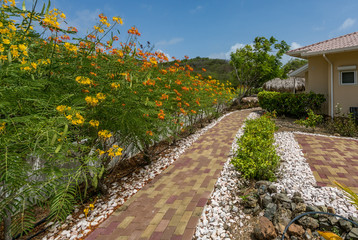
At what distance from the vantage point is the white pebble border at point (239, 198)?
257cm

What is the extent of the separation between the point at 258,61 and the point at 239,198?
15332 mm

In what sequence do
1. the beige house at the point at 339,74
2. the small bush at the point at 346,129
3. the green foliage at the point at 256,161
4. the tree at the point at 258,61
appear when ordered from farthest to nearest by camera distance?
the tree at the point at 258,61 → the beige house at the point at 339,74 → the small bush at the point at 346,129 → the green foliage at the point at 256,161

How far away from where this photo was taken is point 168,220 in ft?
8.80

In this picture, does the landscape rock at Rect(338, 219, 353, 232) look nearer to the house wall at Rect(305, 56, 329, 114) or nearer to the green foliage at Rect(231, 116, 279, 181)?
the green foliage at Rect(231, 116, 279, 181)

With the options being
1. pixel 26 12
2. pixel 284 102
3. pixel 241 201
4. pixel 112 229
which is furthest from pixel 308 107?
pixel 26 12

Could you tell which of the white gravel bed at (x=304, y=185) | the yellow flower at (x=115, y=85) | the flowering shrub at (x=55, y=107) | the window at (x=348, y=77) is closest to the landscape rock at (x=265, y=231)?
the white gravel bed at (x=304, y=185)

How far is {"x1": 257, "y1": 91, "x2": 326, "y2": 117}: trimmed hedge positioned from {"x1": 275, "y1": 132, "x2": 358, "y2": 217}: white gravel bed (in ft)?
17.0

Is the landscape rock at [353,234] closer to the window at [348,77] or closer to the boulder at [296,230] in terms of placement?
the boulder at [296,230]

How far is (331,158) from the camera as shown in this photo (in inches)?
180

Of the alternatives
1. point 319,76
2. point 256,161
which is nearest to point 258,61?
point 319,76

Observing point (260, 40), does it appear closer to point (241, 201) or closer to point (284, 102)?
point (284, 102)

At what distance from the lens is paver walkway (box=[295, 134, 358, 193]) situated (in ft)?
11.9

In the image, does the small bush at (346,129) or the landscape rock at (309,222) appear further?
the small bush at (346,129)

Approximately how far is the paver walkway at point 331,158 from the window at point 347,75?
12.8ft
